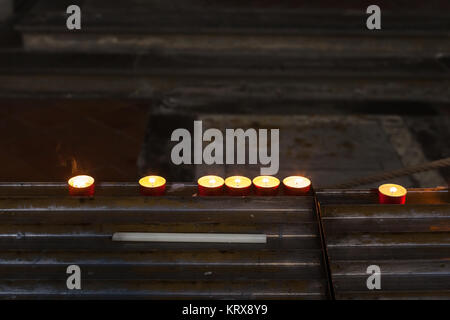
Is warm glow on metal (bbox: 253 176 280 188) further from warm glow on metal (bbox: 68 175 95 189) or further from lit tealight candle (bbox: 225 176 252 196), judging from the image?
warm glow on metal (bbox: 68 175 95 189)

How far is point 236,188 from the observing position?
1.81m

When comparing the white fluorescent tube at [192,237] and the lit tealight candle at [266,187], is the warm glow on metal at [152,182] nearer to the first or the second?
the white fluorescent tube at [192,237]

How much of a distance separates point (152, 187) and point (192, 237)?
0.25m

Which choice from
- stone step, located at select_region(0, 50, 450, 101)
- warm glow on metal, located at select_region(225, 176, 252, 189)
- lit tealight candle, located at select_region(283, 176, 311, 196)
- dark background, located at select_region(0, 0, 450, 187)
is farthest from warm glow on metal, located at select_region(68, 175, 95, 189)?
stone step, located at select_region(0, 50, 450, 101)

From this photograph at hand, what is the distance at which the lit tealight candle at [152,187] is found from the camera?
5.88 ft

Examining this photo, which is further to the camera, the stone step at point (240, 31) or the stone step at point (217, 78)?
the stone step at point (240, 31)

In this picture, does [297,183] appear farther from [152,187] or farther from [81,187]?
[81,187]

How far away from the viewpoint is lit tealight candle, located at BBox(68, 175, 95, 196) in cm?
177

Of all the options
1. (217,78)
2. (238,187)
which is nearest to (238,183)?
→ (238,187)

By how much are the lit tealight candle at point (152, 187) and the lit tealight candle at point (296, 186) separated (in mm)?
436

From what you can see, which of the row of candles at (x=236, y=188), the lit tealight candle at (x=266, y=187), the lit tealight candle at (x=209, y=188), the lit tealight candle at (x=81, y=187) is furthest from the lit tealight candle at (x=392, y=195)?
the lit tealight candle at (x=81, y=187)

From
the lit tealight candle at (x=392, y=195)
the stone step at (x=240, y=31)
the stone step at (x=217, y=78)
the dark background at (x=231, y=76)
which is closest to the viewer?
the lit tealight candle at (x=392, y=195)

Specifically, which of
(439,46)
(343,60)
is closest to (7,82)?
(343,60)
